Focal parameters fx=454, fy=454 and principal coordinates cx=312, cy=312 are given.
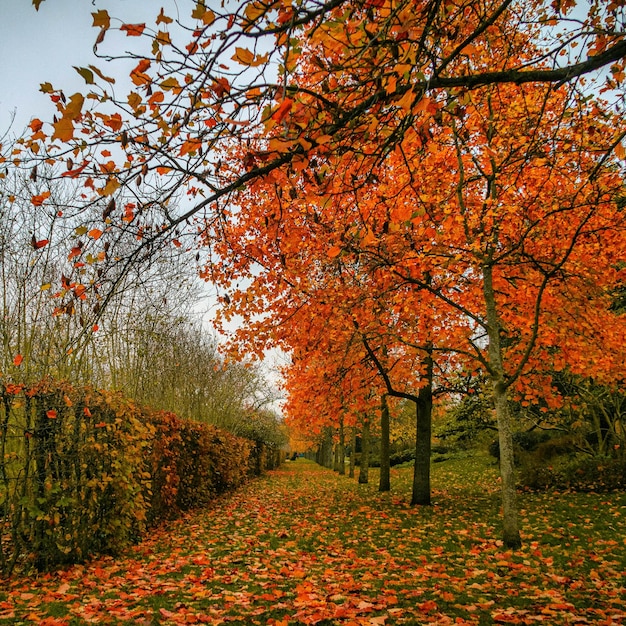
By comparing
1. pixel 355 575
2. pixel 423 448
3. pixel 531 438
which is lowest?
pixel 355 575

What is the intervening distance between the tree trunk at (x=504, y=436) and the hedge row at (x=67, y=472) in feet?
18.5

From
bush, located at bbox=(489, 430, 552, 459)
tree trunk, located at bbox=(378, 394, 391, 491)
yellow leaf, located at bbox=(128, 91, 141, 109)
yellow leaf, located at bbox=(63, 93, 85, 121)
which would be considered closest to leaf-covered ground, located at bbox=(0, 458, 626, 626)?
yellow leaf, located at bbox=(63, 93, 85, 121)

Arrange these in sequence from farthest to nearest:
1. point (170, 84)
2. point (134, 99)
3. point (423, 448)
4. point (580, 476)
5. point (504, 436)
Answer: point (580, 476), point (423, 448), point (504, 436), point (134, 99), point (170, 84)

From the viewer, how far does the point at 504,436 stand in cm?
700

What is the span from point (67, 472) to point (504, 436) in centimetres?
624

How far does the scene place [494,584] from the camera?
4953 millimetres

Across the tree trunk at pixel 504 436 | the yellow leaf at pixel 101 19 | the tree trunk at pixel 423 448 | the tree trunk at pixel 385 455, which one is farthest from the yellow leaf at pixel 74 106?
the tree trunk at pixel 385 455

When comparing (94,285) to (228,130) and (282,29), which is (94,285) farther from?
(282,29)

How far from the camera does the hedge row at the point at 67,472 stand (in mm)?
5422

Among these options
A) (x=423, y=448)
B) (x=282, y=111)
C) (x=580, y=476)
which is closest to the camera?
(x=282, y=111)

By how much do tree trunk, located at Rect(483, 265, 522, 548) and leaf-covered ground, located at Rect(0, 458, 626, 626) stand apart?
1.02 feet

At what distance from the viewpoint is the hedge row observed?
17.8ft

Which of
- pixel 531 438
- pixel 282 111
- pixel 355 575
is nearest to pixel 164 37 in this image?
pixel 282 111

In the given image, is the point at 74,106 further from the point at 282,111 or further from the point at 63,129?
the point at 282,111
